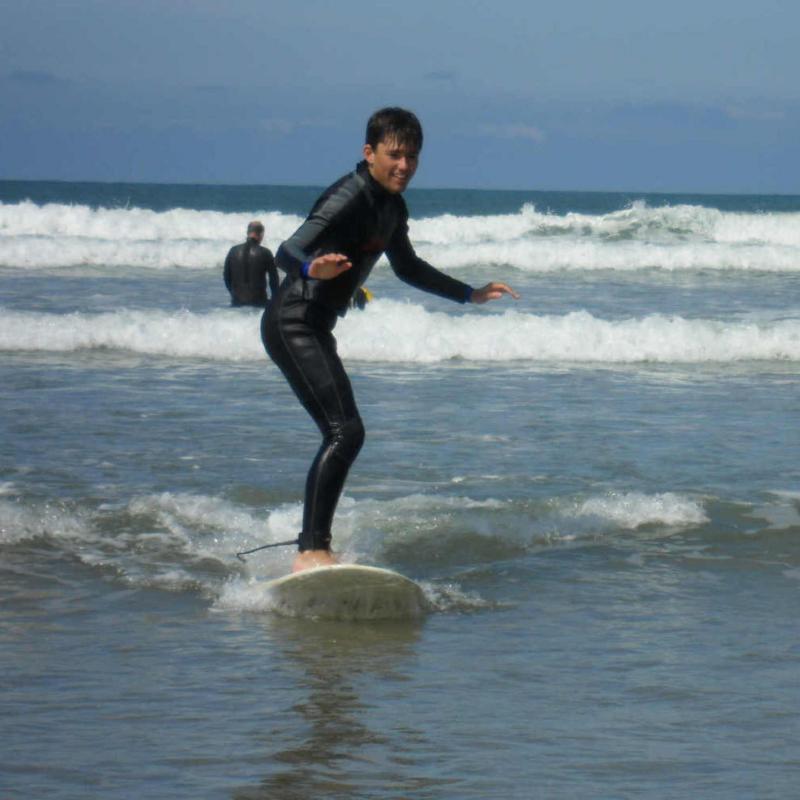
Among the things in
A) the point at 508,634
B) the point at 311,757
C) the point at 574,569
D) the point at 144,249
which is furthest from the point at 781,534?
the point at 144,249

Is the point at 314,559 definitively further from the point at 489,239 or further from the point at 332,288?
the point at 489,239

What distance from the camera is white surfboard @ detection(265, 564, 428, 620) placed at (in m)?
5.49

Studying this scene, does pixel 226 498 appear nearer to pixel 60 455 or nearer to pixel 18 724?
pixel 60 455

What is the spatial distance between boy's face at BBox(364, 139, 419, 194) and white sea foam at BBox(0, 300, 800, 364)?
→ 10110mm

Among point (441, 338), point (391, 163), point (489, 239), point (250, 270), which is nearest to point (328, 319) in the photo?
point (391, 163)

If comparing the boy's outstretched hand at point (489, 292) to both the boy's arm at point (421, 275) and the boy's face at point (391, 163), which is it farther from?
the boy's face at point (391, 163)

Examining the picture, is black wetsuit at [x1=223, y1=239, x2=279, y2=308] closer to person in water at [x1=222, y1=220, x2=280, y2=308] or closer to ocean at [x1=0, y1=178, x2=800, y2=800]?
person in water at [x1=222, y1=220, x2=280, y2=308]

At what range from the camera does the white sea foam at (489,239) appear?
101 feet

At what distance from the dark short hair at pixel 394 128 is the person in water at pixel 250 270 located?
1208 cm

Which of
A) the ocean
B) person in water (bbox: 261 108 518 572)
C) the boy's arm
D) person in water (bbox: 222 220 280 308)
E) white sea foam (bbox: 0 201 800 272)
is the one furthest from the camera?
white sea foam (bbox: 0 201 800 272)

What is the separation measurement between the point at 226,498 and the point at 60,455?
151 centimetres

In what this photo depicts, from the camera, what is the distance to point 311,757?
154 inches

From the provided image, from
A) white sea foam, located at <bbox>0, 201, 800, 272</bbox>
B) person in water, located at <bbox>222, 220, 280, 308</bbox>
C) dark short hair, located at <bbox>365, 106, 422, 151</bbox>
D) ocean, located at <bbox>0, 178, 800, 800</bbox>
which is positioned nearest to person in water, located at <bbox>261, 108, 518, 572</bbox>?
dark short hair, located at <bbox>365, 106, 422, 151</bbox>

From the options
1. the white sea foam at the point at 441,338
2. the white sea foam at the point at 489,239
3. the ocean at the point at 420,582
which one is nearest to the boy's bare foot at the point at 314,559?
the ocean at the point at 420,582
